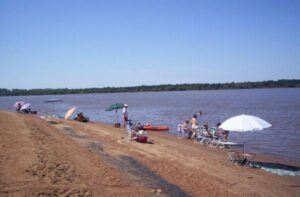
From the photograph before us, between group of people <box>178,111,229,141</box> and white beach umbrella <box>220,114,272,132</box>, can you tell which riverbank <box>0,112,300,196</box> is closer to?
white beach umbrella <box>220,114,272,132</box>

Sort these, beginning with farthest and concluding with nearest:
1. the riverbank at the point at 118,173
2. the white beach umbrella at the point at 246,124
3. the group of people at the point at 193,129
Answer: the group of people at the point at 193,129 < the white beach umbrella at the point at 246,124 < the riverbank at the point at 118,173

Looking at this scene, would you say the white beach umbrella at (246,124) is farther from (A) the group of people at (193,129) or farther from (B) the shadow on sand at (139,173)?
(A) the group of people at (193,129)

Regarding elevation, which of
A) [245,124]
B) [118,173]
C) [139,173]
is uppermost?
[245,124]

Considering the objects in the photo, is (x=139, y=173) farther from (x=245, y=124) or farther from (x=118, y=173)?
(x=245, y=124)

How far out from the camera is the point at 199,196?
9539 millimetres

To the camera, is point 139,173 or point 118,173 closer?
point 118,173

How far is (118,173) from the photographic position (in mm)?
10867

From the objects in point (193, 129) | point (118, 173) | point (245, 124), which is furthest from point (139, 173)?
point (193, 129)

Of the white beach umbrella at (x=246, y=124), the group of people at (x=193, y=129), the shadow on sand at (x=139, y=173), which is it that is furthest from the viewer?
the group of people at (x=193, y=129)

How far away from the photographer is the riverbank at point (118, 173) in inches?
344

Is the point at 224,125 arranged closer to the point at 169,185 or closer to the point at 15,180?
the point at 169,185

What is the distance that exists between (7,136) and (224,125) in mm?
8230

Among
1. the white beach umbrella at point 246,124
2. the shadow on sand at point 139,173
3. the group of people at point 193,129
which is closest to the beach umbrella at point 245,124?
the white beach umbrella at point 246,124

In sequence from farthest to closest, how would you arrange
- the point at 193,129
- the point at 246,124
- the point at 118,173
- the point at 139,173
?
the point at 193,129
the point at 246,124
the point at 139,173
the point at 118,173
